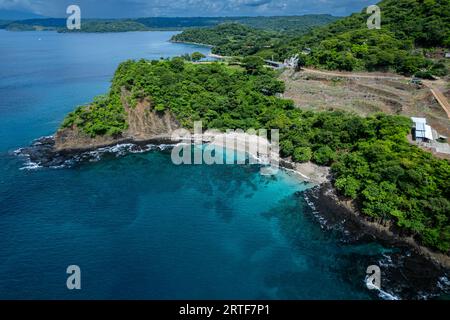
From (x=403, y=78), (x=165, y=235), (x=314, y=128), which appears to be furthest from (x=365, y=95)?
(x=165, y=235)

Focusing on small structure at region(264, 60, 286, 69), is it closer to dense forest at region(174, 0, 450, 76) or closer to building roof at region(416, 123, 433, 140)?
dense forest at region(174, 0, 450, 76)

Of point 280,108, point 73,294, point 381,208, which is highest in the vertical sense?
point 280,108

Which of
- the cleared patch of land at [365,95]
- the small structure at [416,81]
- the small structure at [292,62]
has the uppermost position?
the small structure at [292,62]

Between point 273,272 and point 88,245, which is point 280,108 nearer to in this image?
point 273,272

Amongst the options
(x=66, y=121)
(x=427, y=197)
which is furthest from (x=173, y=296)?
(x=66, y=121)

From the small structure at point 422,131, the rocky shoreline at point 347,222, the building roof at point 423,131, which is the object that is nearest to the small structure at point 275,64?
the rocky shoreline at point 347,222

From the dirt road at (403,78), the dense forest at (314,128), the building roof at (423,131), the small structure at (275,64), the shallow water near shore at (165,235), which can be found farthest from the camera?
the small structure at (275,64)

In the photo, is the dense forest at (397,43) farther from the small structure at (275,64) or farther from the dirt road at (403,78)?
the small structure at (275,64)
